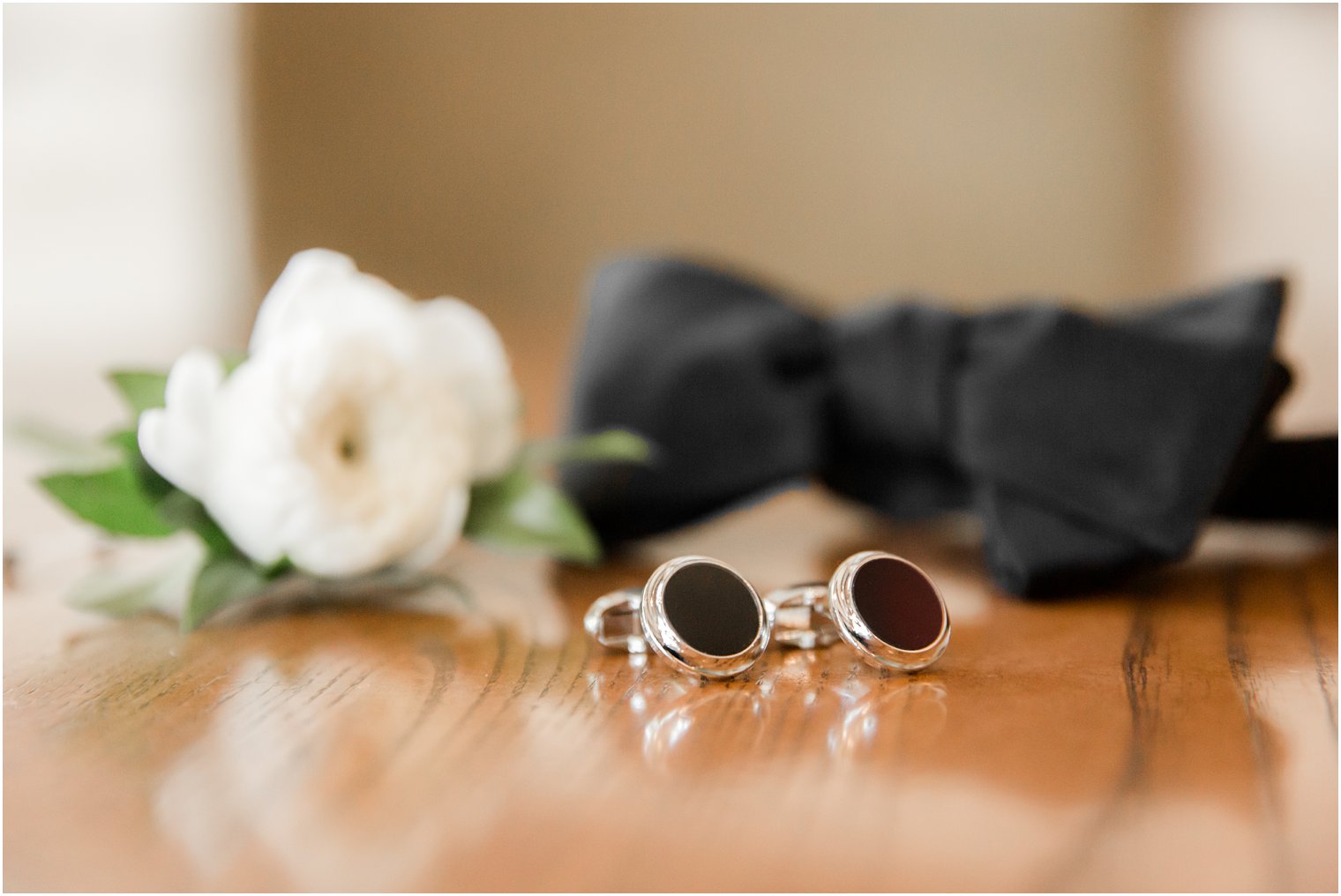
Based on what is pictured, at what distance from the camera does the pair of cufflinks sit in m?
0.39

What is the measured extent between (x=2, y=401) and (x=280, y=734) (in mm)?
895

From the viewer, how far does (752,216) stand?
1.65 metres

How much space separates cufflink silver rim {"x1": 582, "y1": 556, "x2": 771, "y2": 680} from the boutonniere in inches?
4.0

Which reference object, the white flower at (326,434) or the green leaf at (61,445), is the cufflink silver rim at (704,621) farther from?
the green leaf at (61,445)

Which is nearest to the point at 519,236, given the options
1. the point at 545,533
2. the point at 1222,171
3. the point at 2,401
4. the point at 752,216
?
the point at 752,216

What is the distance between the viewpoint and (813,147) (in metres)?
1.61

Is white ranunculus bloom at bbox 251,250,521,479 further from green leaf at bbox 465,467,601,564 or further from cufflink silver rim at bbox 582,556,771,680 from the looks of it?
cufflink silver rim at bbox 582,556,771,680

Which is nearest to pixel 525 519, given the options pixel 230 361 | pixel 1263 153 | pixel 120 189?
pixel 230 361

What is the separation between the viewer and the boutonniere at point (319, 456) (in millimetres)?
441

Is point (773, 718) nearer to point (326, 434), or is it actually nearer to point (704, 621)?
point (704, 621)

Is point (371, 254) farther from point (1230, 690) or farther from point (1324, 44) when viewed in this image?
point (1230, 690)

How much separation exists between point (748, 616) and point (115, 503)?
0.27 m

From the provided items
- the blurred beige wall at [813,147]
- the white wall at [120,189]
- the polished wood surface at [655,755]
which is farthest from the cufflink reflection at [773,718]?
the white wall at [120,189]

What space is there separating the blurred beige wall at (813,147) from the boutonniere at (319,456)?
0.55 metres
